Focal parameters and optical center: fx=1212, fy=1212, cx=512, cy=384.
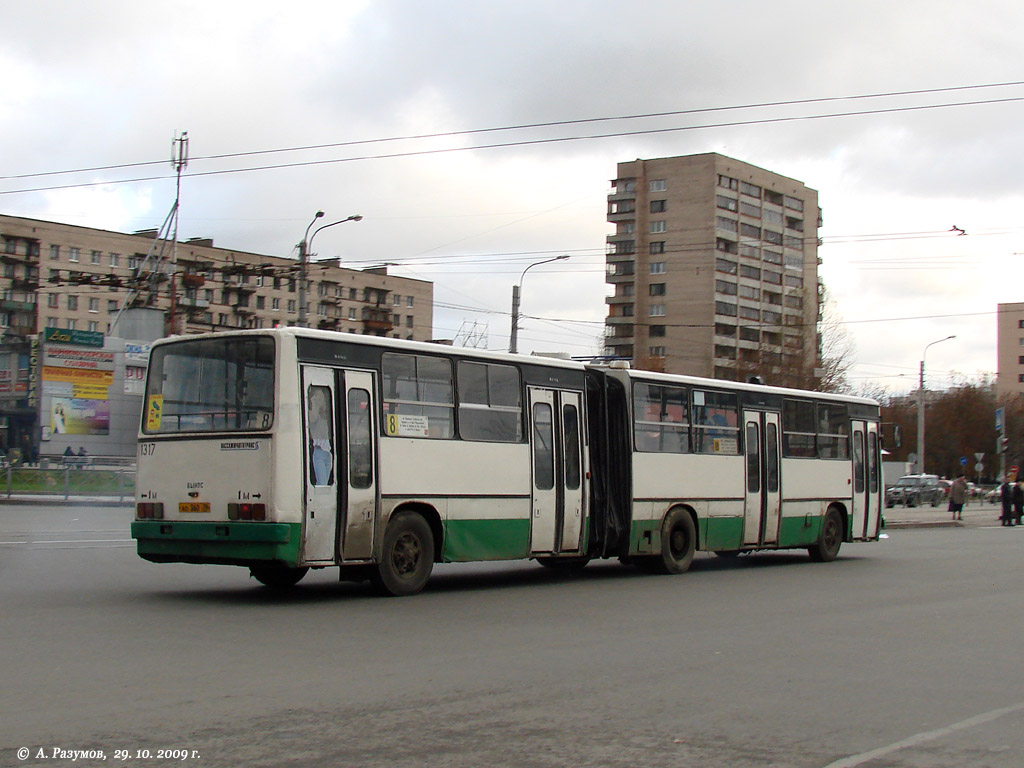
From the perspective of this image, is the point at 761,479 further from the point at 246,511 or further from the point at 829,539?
the point at 246,511

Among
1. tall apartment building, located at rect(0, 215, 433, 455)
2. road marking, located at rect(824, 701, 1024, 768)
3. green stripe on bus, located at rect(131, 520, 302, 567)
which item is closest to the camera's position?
road marking, located at rect(824, 701, 1024, 768)

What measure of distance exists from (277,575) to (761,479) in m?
8.89

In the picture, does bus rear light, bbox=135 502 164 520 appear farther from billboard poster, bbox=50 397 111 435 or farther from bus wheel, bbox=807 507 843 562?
billboard poster, bbox=50 397 111 435

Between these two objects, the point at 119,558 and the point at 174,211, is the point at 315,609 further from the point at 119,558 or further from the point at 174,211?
the point at 174,211

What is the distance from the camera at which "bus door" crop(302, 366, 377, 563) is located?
12.5 metres

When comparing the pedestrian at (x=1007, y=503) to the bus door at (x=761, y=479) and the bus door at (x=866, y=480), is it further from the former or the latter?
the bus door at (x=761, y=479)

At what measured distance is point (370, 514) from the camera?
13.1m

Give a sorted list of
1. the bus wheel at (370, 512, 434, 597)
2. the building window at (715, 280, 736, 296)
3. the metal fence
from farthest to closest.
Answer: the building window at (715, 280, 736, 296), the metal fence, the bus wheel at (370, 512, 434, 597)

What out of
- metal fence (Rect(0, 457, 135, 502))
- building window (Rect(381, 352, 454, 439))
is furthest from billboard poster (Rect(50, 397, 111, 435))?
building window (Rect(381, 352, 454, 439))

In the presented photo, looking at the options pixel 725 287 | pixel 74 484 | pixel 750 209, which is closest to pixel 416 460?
pixel 74 484

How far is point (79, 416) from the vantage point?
2235 inches

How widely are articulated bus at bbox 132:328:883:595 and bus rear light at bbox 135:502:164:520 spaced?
0.07ft

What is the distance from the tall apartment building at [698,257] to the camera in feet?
368

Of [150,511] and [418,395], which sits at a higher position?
[418,395]
